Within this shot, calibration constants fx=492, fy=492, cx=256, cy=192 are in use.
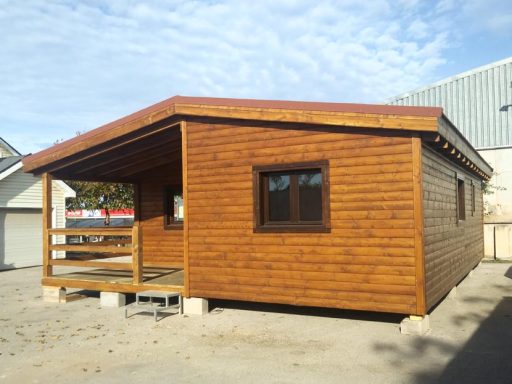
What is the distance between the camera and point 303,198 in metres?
7.89

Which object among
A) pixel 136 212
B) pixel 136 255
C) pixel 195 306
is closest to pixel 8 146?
pixel 136 212

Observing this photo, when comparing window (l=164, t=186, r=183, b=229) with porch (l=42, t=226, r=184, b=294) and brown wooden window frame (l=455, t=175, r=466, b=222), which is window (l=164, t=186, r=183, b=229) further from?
brown wooden window frame (l=455, t=175, r=466, b=222)

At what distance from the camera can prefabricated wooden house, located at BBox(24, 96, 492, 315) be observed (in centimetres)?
698

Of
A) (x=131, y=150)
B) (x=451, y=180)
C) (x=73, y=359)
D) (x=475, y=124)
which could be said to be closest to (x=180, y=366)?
(x=73, y=359)

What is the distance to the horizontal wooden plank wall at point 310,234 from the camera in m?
7.02

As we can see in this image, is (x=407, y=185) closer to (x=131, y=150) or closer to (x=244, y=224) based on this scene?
(x=244, y=224)

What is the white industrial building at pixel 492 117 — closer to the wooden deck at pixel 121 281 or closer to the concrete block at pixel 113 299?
the wooden deck at pixel 121 281

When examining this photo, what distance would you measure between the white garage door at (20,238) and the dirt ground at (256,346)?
9142 mm

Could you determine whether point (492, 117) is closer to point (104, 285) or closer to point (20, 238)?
point (104, 285)

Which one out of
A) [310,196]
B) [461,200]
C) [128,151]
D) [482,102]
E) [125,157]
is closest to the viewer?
[310,196]

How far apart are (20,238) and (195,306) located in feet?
41.0

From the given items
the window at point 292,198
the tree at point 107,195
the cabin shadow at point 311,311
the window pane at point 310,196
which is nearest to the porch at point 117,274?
the cabin shadow at point 311,311

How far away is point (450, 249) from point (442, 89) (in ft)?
50.7

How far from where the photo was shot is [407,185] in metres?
6.91
